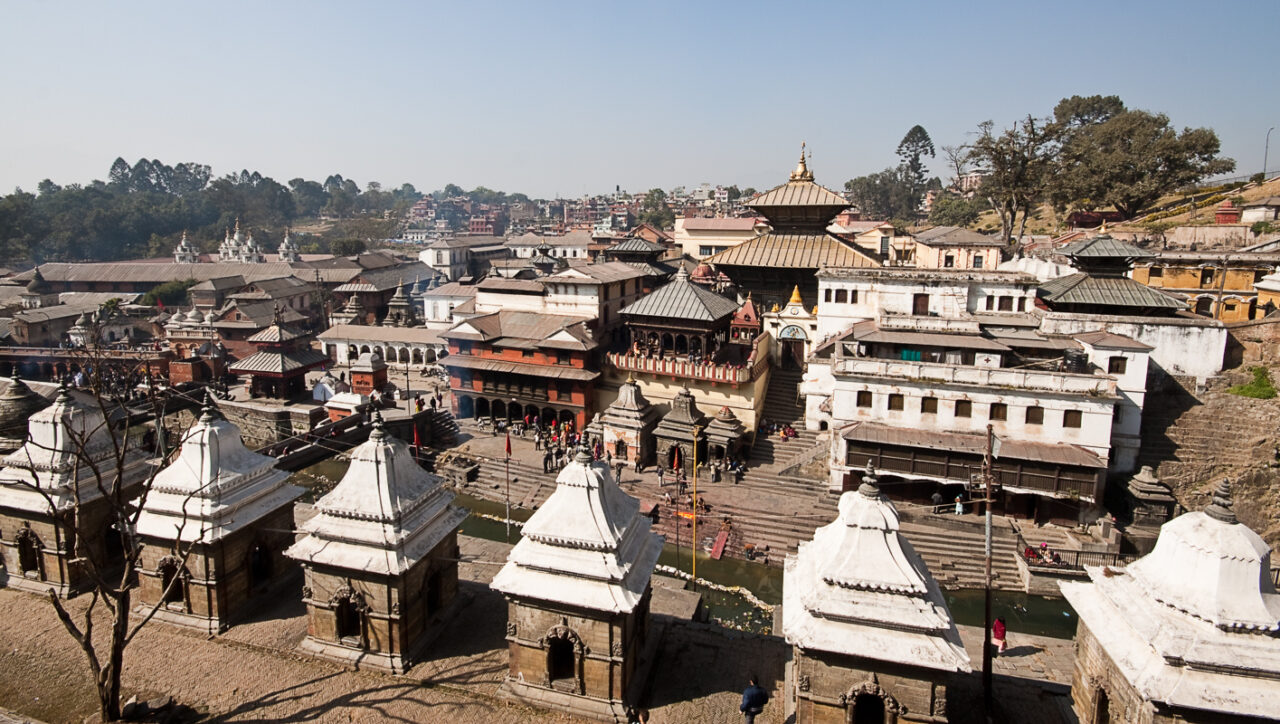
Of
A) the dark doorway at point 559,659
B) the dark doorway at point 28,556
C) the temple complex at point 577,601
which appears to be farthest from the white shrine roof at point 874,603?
the dark doorway at point 28,556

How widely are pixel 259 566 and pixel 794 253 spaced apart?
30399 millimetres

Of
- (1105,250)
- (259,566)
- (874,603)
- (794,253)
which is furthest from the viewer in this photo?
(794,253)

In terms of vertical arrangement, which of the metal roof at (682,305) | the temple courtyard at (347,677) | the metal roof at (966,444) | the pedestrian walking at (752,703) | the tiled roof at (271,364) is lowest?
the temple courtyard at (347,677)

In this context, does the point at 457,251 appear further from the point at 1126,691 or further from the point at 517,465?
the point at 1126,691

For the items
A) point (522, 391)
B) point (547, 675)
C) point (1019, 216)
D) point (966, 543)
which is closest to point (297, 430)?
point (522, 391)

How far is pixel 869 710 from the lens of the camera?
10227 mm

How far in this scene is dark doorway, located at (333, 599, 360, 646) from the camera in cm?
1235

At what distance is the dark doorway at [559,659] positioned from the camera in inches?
441

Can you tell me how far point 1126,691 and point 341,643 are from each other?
41.4 feet

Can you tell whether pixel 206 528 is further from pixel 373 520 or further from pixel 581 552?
pixel 581 552

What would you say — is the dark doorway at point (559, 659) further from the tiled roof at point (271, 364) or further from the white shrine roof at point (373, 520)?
the tiled roof at point (271, 364)

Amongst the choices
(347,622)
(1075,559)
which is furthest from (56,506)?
(1075,559)

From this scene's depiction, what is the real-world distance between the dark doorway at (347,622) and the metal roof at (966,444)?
1763 centimetres

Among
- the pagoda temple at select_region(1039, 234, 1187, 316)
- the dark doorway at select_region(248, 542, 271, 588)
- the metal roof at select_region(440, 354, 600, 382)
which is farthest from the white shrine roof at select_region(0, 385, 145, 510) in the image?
the pagoda temple at select_region(1039, 234, 1187, 316)
